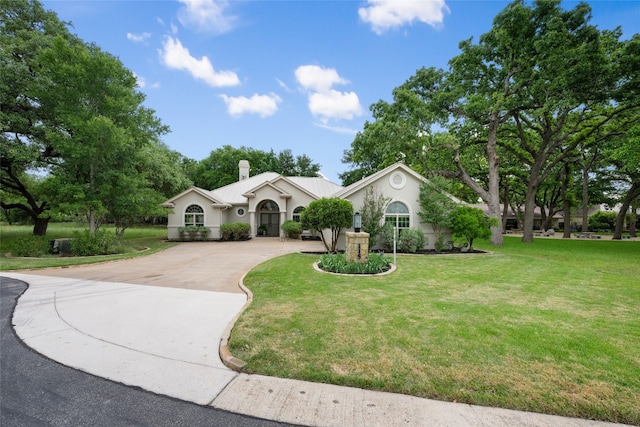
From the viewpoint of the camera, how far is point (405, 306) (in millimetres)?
5590

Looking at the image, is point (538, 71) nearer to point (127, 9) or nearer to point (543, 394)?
point (543, 394)

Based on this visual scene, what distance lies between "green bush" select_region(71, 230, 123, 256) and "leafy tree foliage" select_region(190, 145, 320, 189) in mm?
27322

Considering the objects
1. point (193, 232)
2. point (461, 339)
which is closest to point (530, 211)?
point (461, 339)

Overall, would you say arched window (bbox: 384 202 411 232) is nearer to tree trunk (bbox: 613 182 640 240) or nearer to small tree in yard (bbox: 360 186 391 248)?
small tree in yard (bbox: 360 186 391 248)

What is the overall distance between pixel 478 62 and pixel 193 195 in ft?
→ 75.8

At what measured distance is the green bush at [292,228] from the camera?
66.5 feet

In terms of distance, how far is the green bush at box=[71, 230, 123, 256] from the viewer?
42.0ft

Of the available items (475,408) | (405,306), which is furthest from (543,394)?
(405,306)

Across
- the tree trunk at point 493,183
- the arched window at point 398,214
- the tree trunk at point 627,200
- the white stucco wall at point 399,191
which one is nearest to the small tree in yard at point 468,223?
the white stucco wall at point 399,191

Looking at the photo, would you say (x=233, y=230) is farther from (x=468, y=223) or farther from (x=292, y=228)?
(x=468, y=223)

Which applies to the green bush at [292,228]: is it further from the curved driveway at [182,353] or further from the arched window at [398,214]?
the curved driveway at [182,353]

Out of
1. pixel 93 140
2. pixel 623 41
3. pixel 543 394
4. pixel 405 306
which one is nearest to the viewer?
pixel 543 394

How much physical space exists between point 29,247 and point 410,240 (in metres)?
18.6

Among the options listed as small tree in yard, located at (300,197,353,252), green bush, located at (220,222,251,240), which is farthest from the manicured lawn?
green bush, located at (220,222,251,240)
